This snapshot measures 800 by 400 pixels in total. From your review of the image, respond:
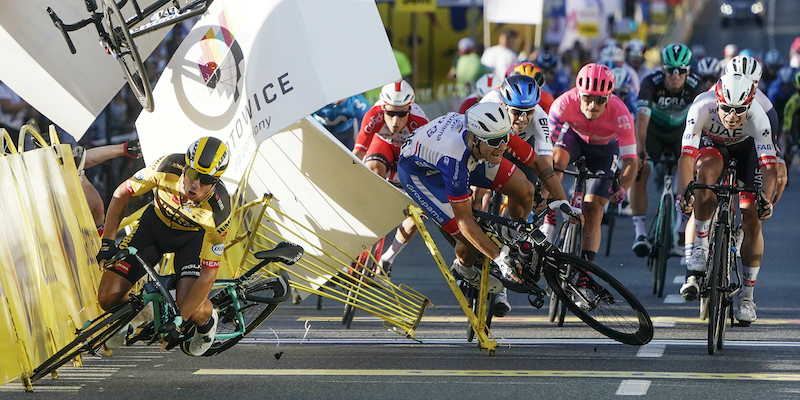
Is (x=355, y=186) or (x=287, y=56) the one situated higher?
(x=287, y=56)

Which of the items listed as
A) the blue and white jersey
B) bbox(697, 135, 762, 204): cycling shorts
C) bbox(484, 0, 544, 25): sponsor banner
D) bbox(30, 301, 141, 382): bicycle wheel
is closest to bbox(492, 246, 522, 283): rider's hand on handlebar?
the blue and white jersey

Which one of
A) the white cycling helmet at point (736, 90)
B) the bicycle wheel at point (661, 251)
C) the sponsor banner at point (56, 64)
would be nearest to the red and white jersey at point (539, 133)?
the white cycling helmet at point (736, 90)

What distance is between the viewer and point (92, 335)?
241 inches

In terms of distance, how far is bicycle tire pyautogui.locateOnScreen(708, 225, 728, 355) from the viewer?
22.9 ft

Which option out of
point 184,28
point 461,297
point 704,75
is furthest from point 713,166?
point 184,28

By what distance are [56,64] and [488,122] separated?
344cm

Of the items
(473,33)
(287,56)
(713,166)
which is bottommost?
(473,33)

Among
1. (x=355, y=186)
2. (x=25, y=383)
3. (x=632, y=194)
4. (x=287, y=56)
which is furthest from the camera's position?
(x=632, y=194)

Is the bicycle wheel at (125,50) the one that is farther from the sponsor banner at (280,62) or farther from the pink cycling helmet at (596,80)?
the pink cycling helmet at (596,80)

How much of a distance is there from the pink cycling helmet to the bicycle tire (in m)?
1.65

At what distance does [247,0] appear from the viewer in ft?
22.5

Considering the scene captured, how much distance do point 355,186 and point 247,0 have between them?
1.55 m

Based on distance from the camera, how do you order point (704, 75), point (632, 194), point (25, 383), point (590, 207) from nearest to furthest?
point (25, 383) < point (590, 207) < point (632, 194) < point (704, 75)

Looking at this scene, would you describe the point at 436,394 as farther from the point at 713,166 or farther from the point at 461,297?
the point at 713,166
